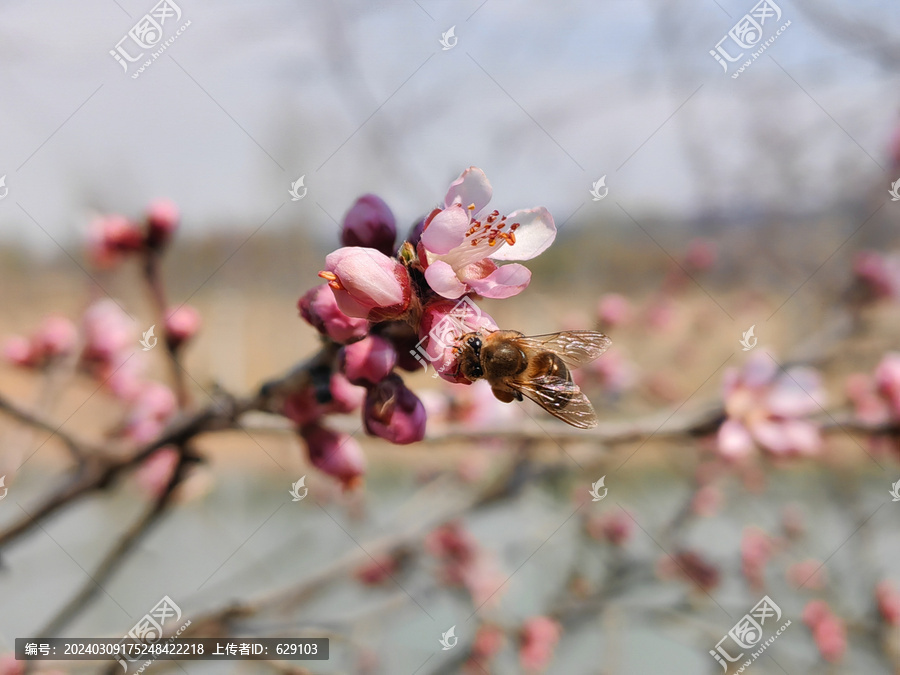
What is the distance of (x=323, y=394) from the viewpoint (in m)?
0.66

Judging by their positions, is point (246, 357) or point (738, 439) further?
point (246, 357)

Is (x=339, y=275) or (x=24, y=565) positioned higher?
(x=339, y=275)

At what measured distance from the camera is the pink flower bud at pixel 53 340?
1374mm

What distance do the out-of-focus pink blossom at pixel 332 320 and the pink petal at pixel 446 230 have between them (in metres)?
0.11

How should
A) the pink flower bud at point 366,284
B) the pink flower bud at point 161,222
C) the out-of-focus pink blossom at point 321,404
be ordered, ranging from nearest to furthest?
1. the pink flower bud at point 366,284
2. the out-of-focus pink blossom at point 321,404
3. the pink flower bud at point 161,222

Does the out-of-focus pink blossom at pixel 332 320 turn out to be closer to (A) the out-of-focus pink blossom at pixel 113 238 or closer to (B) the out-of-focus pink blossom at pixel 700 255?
(A) the out-of-focus pink blossom at pixel 113 238

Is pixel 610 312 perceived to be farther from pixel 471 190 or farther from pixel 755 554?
pixel 471 190

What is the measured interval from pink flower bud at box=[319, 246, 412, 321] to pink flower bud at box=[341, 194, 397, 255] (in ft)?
0.23

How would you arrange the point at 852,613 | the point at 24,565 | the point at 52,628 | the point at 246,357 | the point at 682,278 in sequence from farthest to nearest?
the point at 246,357, the point at 682,278, the point at 852,613, the point at 24,565, the point at 52,628

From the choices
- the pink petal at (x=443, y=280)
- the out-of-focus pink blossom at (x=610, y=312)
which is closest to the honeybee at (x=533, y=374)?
the pink petal at (x=443, y=280)

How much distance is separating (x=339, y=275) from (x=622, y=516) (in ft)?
6.56

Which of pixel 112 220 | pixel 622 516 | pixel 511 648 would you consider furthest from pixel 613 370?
pixel 112 220

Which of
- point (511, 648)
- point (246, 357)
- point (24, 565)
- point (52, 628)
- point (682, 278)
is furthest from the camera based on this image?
point (246, 357)

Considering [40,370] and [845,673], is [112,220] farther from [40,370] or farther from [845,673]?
[845,673]
